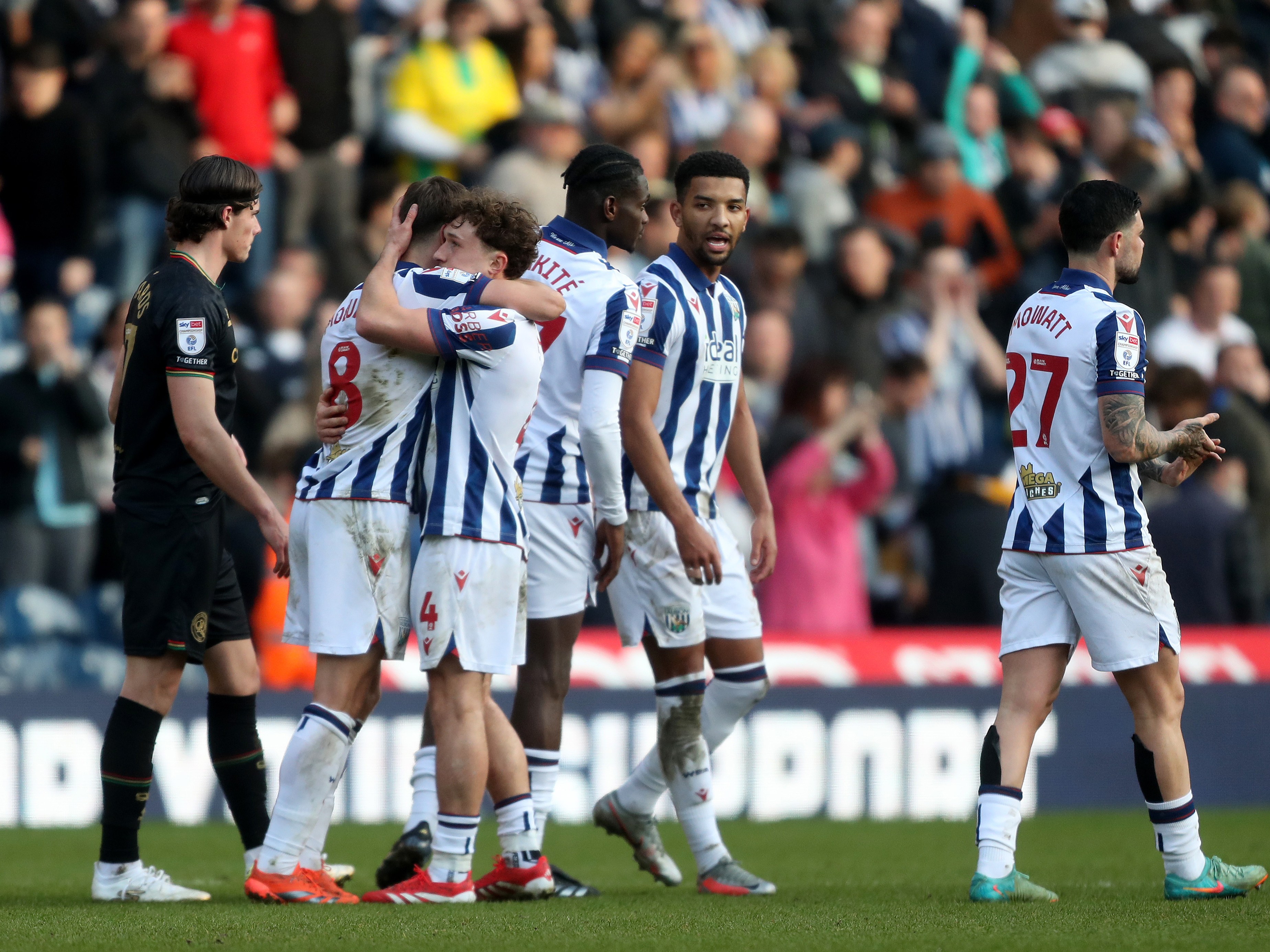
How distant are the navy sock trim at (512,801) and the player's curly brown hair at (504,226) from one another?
5.81 feet

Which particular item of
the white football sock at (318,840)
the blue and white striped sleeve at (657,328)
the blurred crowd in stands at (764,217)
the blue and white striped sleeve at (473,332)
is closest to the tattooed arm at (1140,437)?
the blue and white striped sleeve at (657,328)

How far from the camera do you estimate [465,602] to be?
5656mm

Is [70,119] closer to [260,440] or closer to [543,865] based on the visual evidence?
[260,440]

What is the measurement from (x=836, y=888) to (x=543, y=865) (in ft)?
3.99

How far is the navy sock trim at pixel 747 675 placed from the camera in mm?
6719

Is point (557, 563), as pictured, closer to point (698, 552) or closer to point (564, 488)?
point (564, 488)

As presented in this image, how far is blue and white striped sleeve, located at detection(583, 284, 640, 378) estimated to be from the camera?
20.0 feet

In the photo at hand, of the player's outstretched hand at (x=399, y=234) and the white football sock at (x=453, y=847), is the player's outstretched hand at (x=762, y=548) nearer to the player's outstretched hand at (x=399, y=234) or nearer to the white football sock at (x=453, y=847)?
the white football sock at (x=453, y=847)

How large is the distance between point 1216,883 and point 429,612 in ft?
9.16

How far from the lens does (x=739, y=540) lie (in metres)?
11.2

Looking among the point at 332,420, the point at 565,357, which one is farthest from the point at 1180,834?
the point at 332,420

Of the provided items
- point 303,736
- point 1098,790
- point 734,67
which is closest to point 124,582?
point 303,736

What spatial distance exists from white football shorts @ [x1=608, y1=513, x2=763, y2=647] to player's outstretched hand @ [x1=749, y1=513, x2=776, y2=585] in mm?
243

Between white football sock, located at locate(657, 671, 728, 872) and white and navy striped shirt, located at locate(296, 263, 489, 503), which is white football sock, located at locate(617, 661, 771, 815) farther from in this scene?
white and navy striped shirt, located at locate(296, 263, 489, 503)
